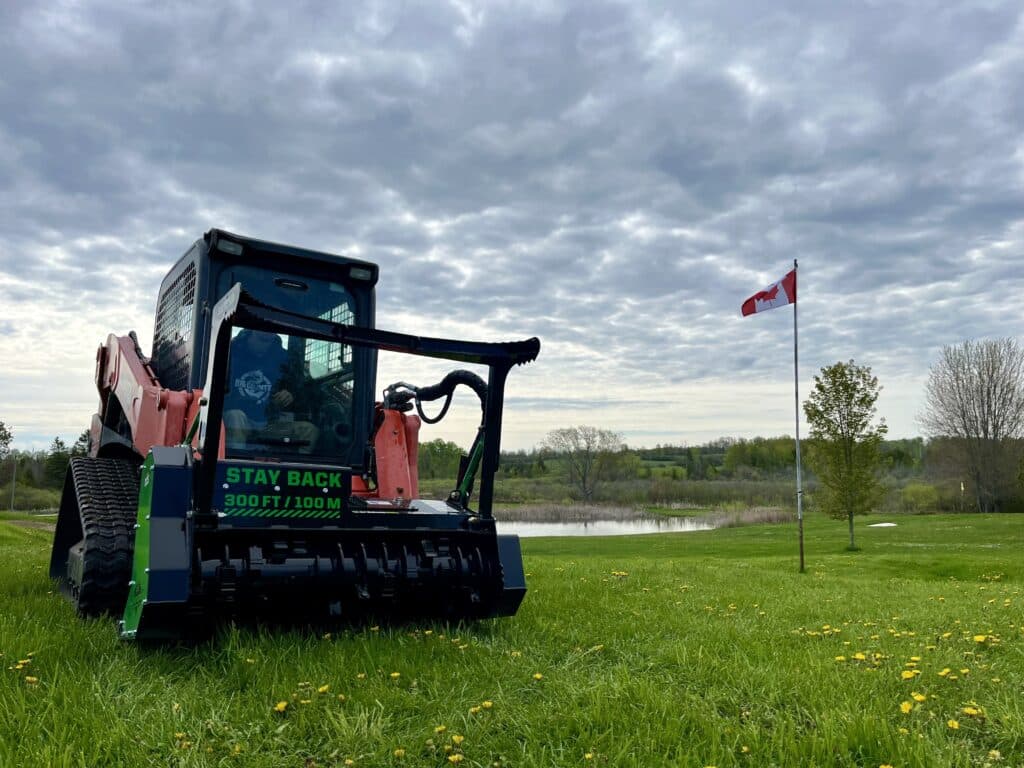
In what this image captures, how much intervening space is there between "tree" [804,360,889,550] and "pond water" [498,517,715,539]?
2551cm

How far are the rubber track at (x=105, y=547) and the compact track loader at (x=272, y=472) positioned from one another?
12 millimetres

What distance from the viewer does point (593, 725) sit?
350 centimetres

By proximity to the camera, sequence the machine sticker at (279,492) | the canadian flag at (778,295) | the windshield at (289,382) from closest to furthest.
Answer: the machine sticker at (279,492), the windshield at (289,382), the canadian flag at (778,295)

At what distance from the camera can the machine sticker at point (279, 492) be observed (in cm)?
494

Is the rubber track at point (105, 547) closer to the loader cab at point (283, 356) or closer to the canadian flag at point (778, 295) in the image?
the loader cab at point (283, 356)

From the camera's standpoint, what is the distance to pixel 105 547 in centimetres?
532

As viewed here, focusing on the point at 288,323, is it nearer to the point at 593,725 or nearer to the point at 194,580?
the point at 194,580

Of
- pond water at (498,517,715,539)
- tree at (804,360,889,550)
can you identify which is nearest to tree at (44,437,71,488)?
pond water at (498,517,715,539)

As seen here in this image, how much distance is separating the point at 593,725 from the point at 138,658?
281 centimetres

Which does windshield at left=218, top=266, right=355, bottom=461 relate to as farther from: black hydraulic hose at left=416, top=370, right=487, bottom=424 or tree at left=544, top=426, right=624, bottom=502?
tree at left=544, top=426, right=624, bottom=502

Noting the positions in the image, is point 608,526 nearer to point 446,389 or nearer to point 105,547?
point 446,389

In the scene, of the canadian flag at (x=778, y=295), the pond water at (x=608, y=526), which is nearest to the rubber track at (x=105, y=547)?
the canadian flag at (x=778, y=295)

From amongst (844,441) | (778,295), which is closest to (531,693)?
(778,295)

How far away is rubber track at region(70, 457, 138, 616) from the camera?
5.23m
